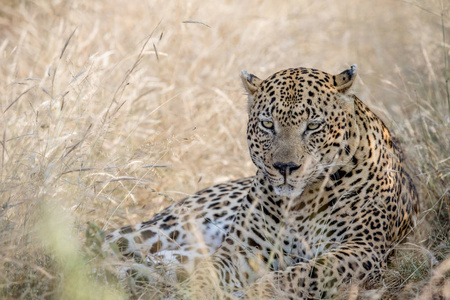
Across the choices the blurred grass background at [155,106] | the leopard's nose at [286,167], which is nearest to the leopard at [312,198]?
the leopard's nose at [286,167]

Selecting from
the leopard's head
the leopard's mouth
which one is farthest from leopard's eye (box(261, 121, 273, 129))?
the leopard's mouth

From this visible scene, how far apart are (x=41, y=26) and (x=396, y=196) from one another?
5.86 m

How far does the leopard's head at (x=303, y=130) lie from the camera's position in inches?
185

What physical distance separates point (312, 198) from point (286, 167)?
0.47 metres

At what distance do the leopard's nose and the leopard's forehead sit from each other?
0.33 m

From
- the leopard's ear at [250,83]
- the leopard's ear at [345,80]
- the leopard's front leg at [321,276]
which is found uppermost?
the leopard's ear at [345,80]

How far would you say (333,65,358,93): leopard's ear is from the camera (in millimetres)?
4922

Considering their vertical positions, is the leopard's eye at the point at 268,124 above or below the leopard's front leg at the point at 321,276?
above

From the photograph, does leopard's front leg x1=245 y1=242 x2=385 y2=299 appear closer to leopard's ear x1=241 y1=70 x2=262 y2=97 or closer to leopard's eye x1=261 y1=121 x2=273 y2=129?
leopard's eye x1=261 y1=121 x2=273 y2=129

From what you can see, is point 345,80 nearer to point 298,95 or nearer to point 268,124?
point 298,95

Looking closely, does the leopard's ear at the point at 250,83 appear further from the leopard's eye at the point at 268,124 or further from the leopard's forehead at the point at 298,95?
the leopard's eye at the point at 268,124

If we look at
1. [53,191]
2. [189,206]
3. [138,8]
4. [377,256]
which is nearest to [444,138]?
[377,256]

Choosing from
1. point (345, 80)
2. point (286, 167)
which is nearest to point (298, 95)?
point (345, 80)

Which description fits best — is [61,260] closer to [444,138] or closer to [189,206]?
[189,206]
